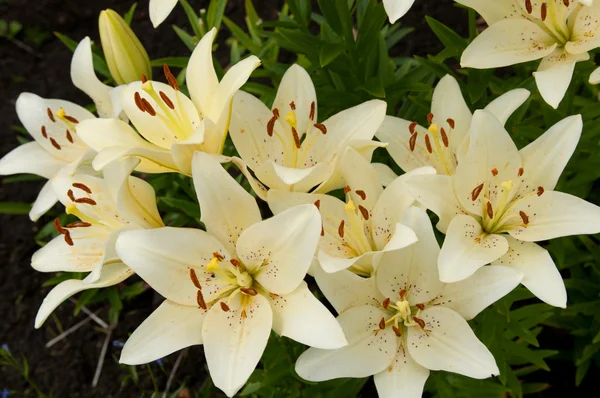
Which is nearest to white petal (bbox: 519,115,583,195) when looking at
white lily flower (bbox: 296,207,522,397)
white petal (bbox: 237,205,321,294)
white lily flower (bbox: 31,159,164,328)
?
white lily flower (bbox: 296,207,522,397)

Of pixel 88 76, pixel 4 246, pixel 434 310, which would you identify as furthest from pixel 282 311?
pixel 4 246

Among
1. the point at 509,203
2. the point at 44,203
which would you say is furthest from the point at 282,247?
the point at 44,203

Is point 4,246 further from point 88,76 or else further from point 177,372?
point 88,76

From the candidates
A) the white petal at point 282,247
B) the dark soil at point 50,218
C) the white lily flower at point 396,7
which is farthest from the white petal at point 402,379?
the dark soil at point 50,218

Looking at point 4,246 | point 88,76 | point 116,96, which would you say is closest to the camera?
point 116,96

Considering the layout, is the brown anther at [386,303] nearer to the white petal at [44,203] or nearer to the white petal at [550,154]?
the white petal at [550,154]

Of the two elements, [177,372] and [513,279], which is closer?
[513,279]

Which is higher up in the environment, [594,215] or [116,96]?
[116,96]
